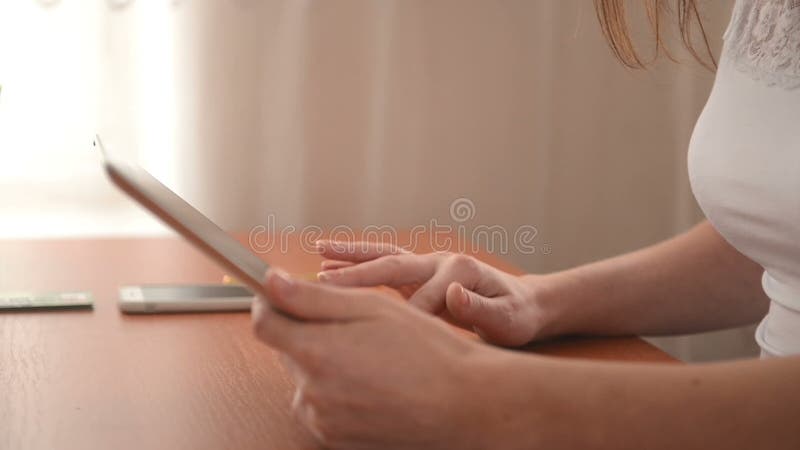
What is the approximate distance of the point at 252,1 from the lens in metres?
1.77

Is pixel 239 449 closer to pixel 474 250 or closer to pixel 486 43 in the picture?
pixel 474 250

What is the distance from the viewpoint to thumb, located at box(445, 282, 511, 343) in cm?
98

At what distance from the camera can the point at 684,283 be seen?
117 centimetres

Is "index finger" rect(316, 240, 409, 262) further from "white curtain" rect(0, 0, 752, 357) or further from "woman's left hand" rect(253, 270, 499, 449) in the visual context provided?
"white curtain" rect(0, 0, 752, 357)

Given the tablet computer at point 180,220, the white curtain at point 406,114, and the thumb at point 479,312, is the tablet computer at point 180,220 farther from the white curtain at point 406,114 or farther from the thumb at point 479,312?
the white curtain at point 406,114

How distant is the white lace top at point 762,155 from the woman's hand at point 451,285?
0.64ft

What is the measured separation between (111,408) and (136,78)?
1030 mm

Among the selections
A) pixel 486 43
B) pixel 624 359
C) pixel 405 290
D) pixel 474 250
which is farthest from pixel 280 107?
pixel 624 359

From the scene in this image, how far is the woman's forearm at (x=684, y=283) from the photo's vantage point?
3.72ft

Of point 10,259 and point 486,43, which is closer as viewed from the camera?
point 10,259

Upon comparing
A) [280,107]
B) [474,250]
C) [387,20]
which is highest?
[387,20]

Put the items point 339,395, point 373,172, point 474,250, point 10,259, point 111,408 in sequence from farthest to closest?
point 373,172 < point 474,250 < point 10,259 < point 111,408 < point 339,395

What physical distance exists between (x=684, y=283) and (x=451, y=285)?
0.31 meters

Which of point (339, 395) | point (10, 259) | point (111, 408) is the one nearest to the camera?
point (339, 395)
